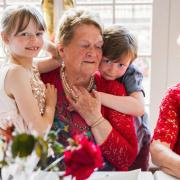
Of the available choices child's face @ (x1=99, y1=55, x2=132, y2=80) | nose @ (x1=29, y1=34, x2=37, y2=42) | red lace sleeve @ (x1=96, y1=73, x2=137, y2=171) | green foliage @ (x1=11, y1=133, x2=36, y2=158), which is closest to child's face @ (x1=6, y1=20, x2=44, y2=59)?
nose @ (x1=29, y1=34, x2=37, y2=42)

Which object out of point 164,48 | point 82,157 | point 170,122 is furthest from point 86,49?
point 164,48

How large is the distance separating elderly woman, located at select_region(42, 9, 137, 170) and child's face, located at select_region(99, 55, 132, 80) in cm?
5

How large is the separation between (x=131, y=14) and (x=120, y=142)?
1260mm

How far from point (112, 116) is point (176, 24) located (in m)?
1.10

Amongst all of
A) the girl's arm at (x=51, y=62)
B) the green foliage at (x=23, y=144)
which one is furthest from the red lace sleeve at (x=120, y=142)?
the green foliage at (x=23, y=144)

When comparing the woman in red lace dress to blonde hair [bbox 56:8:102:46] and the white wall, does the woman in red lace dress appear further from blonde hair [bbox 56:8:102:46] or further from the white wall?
the white wall

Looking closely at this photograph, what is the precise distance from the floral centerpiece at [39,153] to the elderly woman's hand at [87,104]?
658 mm

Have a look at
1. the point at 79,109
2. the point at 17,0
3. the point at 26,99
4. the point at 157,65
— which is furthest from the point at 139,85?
the point at 17,0

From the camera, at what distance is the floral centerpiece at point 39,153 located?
0.87 m

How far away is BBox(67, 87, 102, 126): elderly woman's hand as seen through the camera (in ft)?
5.45

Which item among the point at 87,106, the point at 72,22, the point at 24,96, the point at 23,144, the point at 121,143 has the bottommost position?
the point at 121,143

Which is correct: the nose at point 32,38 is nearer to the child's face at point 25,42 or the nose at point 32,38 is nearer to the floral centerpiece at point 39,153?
the child's face at point 25,42

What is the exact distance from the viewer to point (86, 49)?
65.7 inches

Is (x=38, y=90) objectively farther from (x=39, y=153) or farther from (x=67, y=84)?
(x=39, y=153)
